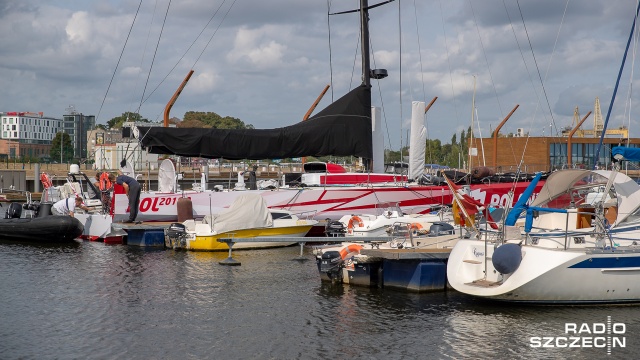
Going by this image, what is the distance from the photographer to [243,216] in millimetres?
26734

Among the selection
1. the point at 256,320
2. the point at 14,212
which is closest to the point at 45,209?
the point at 14,212

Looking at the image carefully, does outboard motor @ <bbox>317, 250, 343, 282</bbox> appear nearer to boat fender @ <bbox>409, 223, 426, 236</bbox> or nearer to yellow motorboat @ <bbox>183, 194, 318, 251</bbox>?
boat fender @ <bbox>409, 223, 426, 236</bbox>

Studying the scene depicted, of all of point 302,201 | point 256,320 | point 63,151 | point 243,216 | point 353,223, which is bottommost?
point 256,320

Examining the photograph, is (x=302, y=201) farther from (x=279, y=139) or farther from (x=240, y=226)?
(x=240, y=226)

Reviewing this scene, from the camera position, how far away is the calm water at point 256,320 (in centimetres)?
1405

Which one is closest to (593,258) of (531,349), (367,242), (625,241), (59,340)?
(625,241)

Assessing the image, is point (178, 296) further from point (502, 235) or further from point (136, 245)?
point (136, 245)

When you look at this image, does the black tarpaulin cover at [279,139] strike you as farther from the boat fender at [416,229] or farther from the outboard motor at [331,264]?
the outboard motor at [331,264]

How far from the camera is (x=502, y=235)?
17078mm

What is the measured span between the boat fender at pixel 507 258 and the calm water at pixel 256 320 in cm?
102

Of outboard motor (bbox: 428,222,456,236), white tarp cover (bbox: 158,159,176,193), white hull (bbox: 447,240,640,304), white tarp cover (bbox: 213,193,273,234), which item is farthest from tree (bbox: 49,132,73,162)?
white hull (bbox: 447,240,640,304)

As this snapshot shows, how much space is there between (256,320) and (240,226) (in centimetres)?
1047

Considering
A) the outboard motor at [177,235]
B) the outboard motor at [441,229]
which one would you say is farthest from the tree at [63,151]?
the outboard motor at [441,229]

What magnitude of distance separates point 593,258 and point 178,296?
31.4 feet
